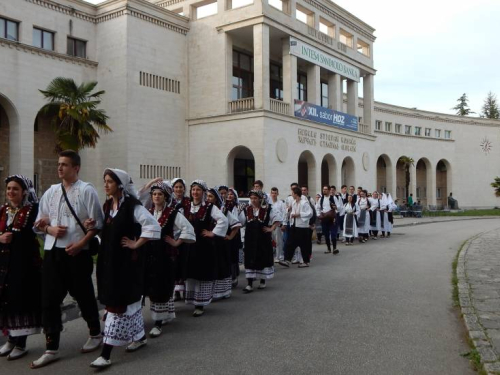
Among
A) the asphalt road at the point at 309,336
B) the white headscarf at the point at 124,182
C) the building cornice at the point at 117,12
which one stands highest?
the building cornice at the point at 117,12

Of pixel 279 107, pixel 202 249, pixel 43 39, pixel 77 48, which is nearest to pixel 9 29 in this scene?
pixel 43 39

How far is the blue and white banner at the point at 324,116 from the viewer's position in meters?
29.3

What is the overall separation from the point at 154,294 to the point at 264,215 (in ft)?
→ 12.6

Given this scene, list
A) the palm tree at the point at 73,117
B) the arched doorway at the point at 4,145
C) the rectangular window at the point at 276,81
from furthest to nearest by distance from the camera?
1. the rectangular window at the point at 276,81
2. the arched doorway at the point at 4,145
3. the palm tree at the point at 73,117

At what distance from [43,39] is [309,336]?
2268cm

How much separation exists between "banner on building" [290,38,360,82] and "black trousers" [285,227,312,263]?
60.2ft

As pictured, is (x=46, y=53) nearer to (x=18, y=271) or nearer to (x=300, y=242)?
(x=300, y=242)

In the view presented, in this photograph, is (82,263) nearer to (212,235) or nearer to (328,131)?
(212,235)

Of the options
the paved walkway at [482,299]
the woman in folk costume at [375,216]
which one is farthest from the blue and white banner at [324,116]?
the paved walkway at [482,299]

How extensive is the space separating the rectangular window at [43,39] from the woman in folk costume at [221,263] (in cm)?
1945

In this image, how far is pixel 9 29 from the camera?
22.8 meters

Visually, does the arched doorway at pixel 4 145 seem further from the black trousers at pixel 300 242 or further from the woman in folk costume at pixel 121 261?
the woman in folk costume at pixel 121 261

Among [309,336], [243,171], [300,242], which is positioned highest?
[243,171]

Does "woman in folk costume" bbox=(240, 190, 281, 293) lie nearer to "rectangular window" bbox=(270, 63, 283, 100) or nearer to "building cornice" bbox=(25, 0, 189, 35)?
"building cornice" bbox=(25, 0, 189, 35)
